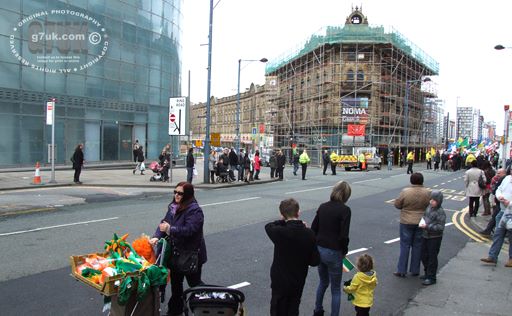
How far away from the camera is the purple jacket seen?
182 inches

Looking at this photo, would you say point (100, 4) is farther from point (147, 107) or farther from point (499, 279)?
point (499, 279)

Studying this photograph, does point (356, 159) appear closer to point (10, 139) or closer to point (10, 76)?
point (10, 139)

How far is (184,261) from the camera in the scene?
4652 millimetres

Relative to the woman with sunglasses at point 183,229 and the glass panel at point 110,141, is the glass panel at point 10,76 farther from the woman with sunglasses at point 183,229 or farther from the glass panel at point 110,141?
the woman with sunglasses at point 183,229

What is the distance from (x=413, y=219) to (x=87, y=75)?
89.3 feet

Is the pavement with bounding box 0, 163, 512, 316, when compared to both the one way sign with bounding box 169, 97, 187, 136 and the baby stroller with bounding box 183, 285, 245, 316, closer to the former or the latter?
the baby stroller with bounding box 183, 285, 245, 316

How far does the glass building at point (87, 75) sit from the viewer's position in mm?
25859

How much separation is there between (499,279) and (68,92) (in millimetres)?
27447

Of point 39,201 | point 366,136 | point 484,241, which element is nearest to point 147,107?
point 39,201

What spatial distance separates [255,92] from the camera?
83.9 meters

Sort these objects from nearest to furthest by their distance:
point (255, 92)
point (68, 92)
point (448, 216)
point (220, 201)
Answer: point (448, 216)
point (220, 201)
point (68, 92)
point (255, 92)

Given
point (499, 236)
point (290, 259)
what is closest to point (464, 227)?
point (499, 236)

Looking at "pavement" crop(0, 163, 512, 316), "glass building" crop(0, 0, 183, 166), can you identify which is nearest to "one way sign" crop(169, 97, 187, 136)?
"pavement" crop(0, 163, 512, 316)

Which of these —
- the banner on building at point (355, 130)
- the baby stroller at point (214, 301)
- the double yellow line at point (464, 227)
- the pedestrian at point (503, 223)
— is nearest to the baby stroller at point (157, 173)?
the double yellow line at point (464, 227)
